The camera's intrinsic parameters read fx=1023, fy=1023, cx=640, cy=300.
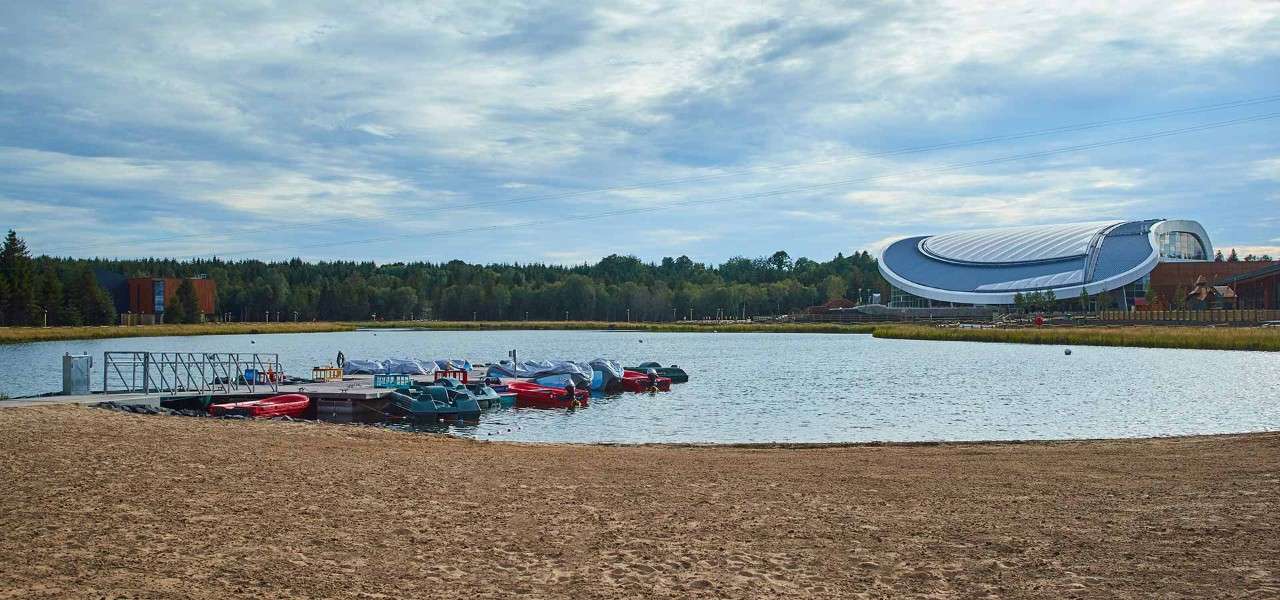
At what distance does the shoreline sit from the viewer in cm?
7162

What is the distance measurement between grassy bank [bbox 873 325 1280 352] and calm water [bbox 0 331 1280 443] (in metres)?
1.72

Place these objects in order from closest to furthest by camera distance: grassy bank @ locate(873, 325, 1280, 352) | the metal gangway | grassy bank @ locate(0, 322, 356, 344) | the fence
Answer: the metal gangway → grassy bank @ locate(873, 325, 1280, 352) → grassy bank @ locate(0, 322, 356, 344) → the fence

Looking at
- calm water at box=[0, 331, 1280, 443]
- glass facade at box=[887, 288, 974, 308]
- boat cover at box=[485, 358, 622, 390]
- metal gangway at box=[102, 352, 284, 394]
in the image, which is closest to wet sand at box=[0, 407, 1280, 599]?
calm water at box=[0, 331, 1280, 443]

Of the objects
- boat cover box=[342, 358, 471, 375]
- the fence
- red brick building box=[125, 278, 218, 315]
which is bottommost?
boat cover box=[342, 358, 471, 375]

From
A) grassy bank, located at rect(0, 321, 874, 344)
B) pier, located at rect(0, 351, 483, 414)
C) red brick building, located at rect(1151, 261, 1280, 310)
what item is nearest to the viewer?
pier, located at rect(0, 351, 483, 414)

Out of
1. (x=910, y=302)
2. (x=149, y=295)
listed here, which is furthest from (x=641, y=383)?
(x=910, y=302)

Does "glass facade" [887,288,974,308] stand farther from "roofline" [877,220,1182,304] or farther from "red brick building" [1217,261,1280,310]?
"red brick building" [1217,261,1280,310]

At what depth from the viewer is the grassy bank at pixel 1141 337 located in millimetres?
68438

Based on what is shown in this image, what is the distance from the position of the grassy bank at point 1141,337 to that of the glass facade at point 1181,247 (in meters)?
53.3

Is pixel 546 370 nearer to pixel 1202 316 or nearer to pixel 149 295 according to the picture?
pixel 1202 316

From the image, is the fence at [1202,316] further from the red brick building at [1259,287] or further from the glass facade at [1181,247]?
the glass facade at [1181,247]

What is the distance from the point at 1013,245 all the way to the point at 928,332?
189 ft

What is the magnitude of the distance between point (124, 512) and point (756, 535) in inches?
278

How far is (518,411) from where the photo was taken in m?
36.7
